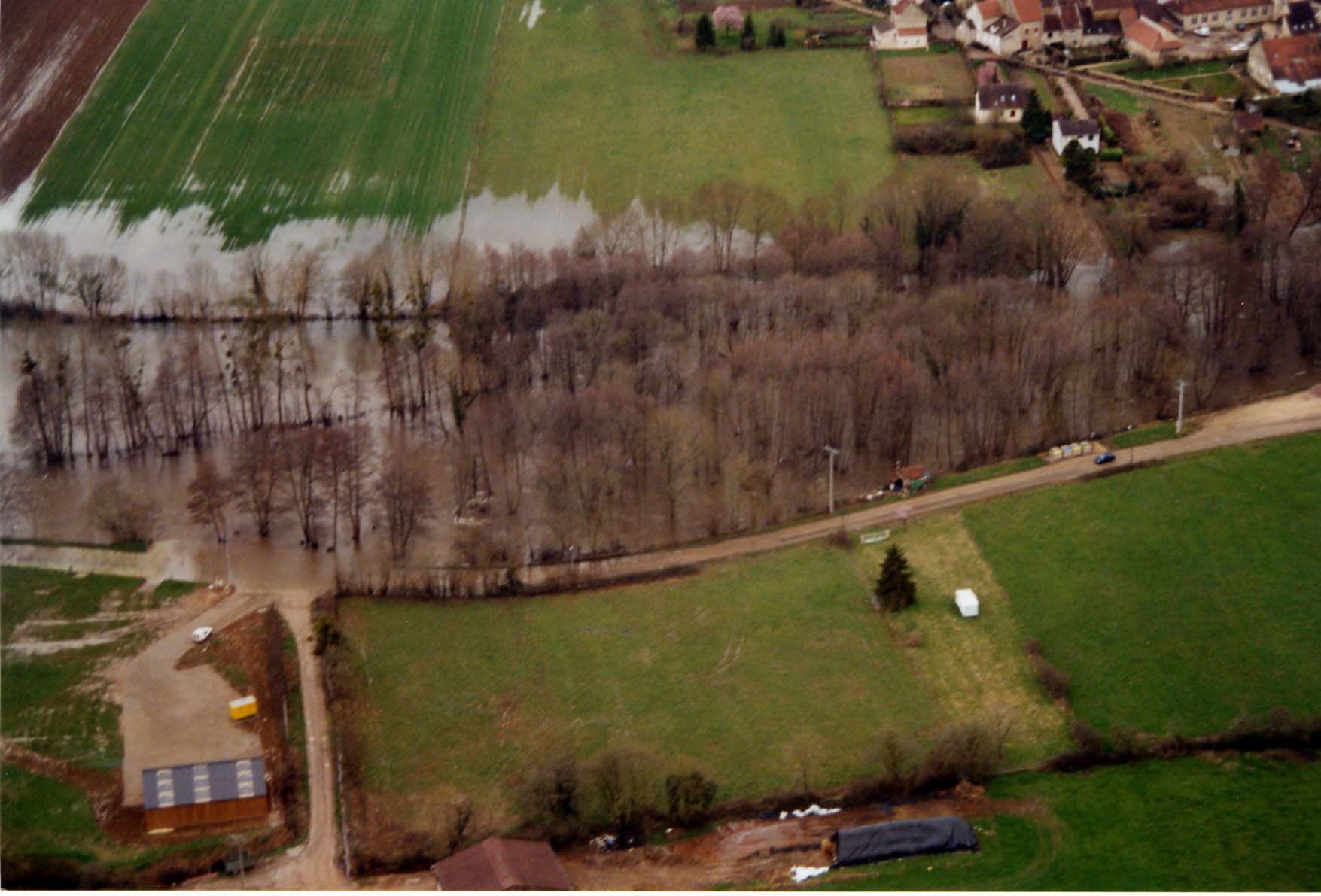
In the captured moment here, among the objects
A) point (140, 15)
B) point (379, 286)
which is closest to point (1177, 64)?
point (379, 286)

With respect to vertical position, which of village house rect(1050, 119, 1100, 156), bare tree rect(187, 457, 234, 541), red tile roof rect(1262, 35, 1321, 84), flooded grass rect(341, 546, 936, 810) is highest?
red tile roof rect(1262, 35, 1321, 84)

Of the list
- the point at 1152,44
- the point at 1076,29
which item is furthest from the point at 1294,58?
the point at 1076,29

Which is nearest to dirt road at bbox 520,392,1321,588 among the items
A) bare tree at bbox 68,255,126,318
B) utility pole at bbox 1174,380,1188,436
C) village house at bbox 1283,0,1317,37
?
utility pole at bbox 1174,380,1188,436

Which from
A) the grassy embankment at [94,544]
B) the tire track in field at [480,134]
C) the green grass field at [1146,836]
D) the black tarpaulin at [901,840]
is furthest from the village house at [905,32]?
the black tarpaulin at [901,840]

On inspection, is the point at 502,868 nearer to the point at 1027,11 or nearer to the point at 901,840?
the point at 901,840

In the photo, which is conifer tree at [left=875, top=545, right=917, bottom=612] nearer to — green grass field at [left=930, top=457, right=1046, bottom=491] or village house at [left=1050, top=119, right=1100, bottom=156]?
green grass field at [left=930, top=457, right=1046, bottom=491]

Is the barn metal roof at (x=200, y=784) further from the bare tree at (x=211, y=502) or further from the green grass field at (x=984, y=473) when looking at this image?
the green grass field at (x=984, y=473)
